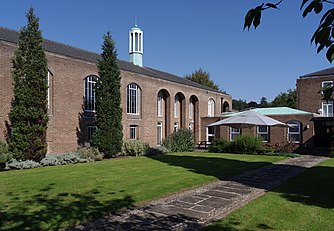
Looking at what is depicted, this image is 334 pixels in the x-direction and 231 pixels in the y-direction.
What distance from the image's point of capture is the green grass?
6.11 meters

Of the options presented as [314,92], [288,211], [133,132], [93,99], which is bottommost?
[288,211]

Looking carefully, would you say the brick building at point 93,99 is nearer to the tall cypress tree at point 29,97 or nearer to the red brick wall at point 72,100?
the red brick wall at point 72,100

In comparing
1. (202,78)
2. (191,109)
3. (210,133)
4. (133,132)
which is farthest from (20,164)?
(202,78)

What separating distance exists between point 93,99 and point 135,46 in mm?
16324

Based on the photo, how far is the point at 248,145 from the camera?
24.2 meters

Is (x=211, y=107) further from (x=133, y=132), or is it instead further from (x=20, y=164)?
(x=20, y=164)

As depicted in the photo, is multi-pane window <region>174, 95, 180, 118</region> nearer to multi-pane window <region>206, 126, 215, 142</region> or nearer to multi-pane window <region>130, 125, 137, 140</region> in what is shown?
multi-pane window <region>206, 126, 215, 142</region>

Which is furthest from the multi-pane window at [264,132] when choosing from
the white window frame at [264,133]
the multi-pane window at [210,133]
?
the multi-pane window at [210,133]

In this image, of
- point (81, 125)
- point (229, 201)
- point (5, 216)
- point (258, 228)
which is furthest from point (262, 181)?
point (81, 125)

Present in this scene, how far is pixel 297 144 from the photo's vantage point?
2761cm

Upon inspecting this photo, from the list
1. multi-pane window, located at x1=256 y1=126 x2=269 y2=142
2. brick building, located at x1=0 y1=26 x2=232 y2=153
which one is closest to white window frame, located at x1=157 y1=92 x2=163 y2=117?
brick building, located at x1=0 y1=26 x2=232 y2=153

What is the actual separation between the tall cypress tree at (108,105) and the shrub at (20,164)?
5.78 meters

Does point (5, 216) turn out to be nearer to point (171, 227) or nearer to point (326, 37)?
point (171, 227)

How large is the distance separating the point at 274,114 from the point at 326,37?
2881 cm
